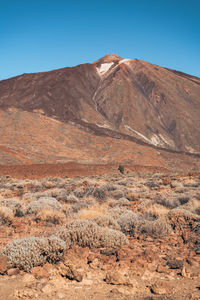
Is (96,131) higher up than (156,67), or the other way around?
(156,67)

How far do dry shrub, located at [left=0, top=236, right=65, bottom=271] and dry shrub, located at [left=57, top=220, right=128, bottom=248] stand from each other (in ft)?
1.47

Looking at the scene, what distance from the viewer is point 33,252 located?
15.3 ft

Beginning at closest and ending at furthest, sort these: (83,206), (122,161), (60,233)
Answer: (60,233) → (83,206) → (122,161)

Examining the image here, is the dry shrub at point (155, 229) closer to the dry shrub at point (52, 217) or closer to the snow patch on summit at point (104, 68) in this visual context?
the dry shrub at point (52, 217)

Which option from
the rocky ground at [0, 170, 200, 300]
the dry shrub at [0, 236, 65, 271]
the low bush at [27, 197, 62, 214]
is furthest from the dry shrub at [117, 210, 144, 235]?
the low bush at [27, 197, 62, 214]

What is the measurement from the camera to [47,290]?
12.4 ft

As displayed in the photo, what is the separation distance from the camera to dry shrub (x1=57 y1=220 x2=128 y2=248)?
5.43 metres

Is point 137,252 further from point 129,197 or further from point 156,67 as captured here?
point 156,67

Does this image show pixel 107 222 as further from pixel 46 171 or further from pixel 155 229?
pixel 46 171

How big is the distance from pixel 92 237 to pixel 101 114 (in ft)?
280

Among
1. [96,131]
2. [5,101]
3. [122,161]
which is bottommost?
[122,161]

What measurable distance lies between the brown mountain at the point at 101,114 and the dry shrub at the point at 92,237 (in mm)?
35046

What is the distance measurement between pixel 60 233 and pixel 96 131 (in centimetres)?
5935

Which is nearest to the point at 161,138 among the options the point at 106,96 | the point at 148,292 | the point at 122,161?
the point at 106,96
